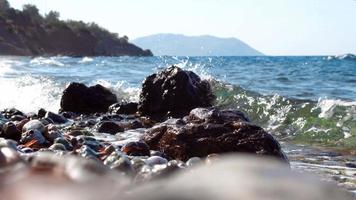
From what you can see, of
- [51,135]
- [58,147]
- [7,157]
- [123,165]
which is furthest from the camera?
[51,135]

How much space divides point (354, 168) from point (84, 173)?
4577 mm

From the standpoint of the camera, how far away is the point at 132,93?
45.2 ft

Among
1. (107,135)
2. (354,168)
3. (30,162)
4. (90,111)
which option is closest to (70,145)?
(107,135)

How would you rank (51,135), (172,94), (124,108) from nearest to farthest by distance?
(51,135) → (172,94) → (124,108)

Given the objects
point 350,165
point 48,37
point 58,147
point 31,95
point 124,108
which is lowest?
point 48,37

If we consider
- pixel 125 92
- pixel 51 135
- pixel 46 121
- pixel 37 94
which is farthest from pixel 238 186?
pixel 37 94

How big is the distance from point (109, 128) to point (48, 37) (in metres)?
84.0

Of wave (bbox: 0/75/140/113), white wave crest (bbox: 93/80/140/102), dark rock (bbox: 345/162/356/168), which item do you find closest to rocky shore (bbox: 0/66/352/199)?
dark rock (bbox: 345/162/356/168)

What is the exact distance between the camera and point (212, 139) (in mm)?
4910

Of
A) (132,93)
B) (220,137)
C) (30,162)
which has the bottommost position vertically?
(132,93)

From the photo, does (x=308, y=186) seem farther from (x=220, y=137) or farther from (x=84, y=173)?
(x=220, y=137)

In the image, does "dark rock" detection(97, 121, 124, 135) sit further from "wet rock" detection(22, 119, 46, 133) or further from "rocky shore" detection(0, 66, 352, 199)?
"wet rock" detection(22, 119, 46, 133)

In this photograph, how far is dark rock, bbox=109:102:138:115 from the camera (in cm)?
981

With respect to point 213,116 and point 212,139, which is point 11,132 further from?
point 212,139
